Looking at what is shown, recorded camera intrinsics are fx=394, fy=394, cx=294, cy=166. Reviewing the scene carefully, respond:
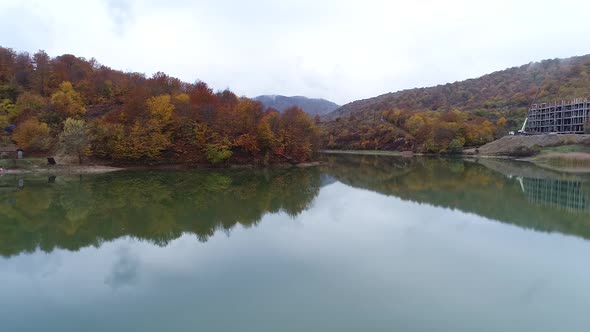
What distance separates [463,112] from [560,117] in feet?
88.7

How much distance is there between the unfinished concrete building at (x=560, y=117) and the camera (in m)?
68.3

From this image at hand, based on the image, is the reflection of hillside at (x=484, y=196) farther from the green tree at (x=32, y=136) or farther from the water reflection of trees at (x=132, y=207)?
the green tree at (x=32, y=136)

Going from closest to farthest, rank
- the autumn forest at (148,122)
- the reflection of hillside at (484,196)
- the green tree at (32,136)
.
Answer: the reflection of hillside at (484,196)
the green tree at (32,136)
the autumn forest at (148,122)

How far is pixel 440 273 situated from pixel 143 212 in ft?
52.3

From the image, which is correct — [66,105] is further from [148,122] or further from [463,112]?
[463,112]

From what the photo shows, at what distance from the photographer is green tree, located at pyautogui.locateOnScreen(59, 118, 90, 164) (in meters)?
42.6

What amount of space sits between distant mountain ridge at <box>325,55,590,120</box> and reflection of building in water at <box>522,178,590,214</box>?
59092mm

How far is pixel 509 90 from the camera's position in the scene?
12469 centimetres

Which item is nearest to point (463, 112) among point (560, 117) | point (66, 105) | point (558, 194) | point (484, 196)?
point (560, 117)

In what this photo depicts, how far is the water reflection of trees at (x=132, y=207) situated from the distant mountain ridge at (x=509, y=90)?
81.9 metres

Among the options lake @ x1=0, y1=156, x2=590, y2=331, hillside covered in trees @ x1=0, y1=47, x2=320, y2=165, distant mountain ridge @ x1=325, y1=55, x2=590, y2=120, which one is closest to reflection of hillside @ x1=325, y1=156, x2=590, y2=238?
lake @ x1=0, y1=156, x2=590, y2=331

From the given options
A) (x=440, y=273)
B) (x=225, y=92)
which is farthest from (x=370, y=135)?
(x=440, y=273)

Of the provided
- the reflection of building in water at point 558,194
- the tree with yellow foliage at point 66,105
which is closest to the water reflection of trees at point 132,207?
the reflection of building in water at point 558,194

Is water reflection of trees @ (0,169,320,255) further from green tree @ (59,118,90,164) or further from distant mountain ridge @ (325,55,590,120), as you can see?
distant mountain ridge @ (325,55,590,120)
